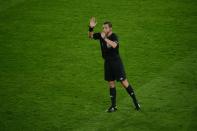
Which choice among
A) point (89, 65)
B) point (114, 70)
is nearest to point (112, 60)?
point (114, 70)

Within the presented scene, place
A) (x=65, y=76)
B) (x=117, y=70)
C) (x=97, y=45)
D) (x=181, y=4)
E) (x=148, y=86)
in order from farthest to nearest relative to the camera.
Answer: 1. (x=181, y=4)
2. (x=97, y=45)
3. (x=65, y=76)
4. (x=148, y=86)
5. (x=117, y=70)

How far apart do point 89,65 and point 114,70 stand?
2.87 metres

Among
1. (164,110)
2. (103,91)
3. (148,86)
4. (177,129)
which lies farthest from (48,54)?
(177,129)

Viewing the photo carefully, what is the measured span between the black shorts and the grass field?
872 millimetres

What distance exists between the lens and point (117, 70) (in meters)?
9.43

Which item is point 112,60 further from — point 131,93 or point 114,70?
point 131,93

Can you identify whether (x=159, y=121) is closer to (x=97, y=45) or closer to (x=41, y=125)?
(x=41, y=125)

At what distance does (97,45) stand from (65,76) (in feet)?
7.81

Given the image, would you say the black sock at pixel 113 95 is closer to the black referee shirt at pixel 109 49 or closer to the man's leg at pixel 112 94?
the man's leg at pixel 112 94

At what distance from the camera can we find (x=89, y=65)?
483 inches

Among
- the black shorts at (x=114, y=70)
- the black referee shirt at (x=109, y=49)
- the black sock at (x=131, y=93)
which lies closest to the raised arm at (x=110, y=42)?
the black referee shirt at (x=109, y=49)

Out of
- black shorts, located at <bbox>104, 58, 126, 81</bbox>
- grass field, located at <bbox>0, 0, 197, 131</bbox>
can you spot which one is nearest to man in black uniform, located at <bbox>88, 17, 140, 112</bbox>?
black shorts, located at <bbox>104, 58, 126, 81</bbox>

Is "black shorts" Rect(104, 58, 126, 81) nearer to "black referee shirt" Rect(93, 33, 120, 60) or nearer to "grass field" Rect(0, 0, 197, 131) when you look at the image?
"black referee shirt" Rect(93, 33, 120, 60)

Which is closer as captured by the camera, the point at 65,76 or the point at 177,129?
the point at 177,129
